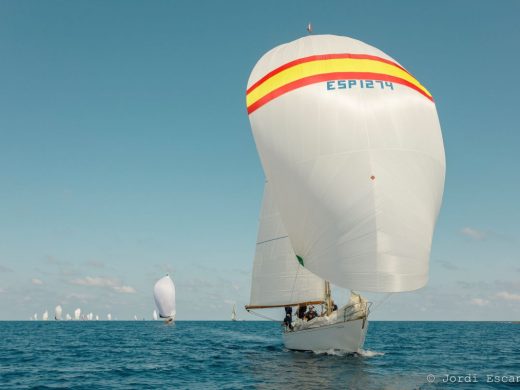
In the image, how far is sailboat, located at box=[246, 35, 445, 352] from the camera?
19.0 metres

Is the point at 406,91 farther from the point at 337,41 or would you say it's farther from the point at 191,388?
the point at 191,388

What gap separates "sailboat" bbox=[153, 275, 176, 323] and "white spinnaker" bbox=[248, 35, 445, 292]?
7056 cm

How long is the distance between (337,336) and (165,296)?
66.8 meters

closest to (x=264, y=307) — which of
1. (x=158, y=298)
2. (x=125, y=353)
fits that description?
(x=125, y=353)

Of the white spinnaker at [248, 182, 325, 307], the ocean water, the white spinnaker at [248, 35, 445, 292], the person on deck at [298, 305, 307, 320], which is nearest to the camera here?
the white spinnaker at [248, 35, 445, 292]

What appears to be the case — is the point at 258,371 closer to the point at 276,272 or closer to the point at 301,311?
the point at 301,311

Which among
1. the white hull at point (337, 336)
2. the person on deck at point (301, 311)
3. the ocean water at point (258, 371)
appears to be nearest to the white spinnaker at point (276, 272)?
the person on deck at point (301, 311)

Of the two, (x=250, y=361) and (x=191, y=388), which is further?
(x=250, y=361)

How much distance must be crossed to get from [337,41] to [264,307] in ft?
55.7

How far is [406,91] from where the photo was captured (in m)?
20.9

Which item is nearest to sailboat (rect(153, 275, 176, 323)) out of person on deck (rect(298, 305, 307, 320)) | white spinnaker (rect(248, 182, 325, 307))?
white spinnaker (rect(248, 182, 325, 307))

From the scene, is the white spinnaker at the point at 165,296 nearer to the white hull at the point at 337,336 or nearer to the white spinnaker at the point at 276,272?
the white spinnaker at the point at 276,272

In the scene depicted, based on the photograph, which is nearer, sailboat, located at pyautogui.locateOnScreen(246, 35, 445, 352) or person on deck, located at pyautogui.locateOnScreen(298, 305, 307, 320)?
sailboat, located at pyautogui.locateOnScreen(246, 35, 445, 352)

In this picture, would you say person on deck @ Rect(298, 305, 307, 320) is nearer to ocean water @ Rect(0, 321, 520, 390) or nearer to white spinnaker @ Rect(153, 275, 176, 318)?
ocean water @ Rect(0, 321, 520, 390)
